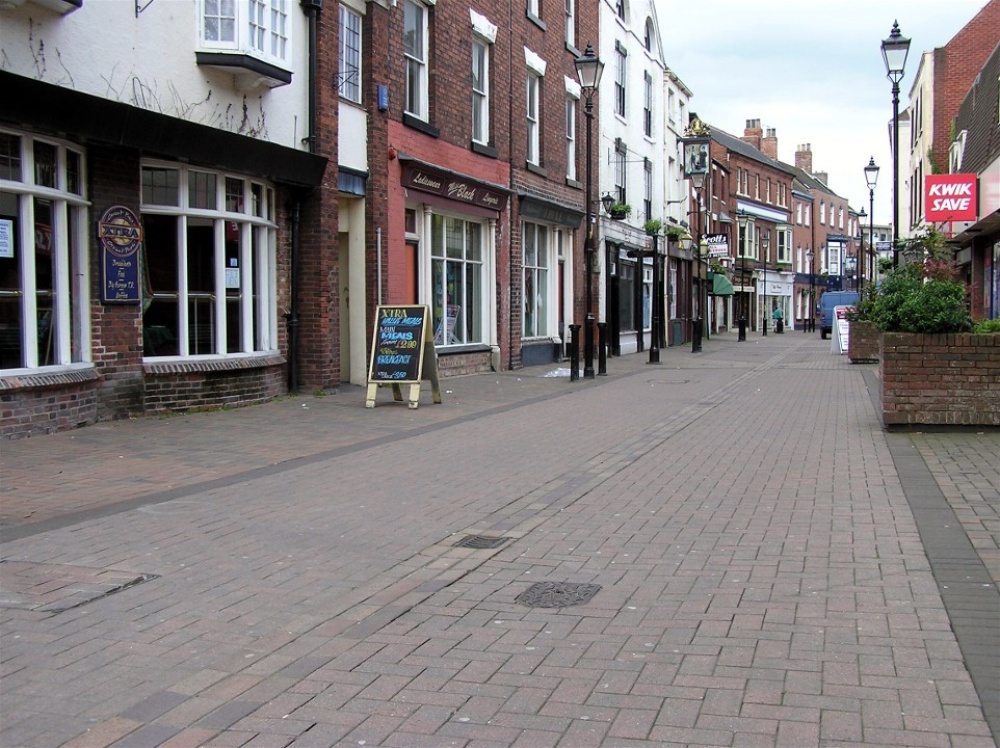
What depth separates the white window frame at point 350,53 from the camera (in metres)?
16.0

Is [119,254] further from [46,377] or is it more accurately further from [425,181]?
[425,181]

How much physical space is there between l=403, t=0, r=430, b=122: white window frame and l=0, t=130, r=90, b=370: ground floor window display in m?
8.01

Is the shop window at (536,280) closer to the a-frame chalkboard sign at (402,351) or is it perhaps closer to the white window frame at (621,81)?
the white window frame at (621,81)

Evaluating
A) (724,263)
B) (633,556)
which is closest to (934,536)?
(633,556)

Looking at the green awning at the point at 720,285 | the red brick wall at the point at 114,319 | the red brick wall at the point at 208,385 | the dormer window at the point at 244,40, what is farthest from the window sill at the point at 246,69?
the green awning at the point at 720,285

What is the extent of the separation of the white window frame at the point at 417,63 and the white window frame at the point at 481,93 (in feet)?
7.86

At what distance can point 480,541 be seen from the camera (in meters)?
6.90

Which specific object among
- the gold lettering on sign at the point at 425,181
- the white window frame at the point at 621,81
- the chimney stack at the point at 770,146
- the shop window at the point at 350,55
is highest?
the chimney stack at the point at 770,146

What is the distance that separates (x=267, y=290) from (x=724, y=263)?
142 feet

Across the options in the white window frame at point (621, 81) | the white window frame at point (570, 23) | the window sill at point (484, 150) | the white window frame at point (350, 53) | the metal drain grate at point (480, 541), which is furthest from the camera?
the white window frame at point (621, 81)

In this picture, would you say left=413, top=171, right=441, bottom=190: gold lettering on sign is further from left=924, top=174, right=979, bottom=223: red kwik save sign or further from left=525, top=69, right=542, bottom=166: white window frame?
left=924, top=174, right=979, bottom=223: red kwik save sign

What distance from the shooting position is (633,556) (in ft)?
21.1

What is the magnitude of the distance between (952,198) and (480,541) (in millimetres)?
21347

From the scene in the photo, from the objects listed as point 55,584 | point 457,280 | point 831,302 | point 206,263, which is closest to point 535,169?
point 457,280
